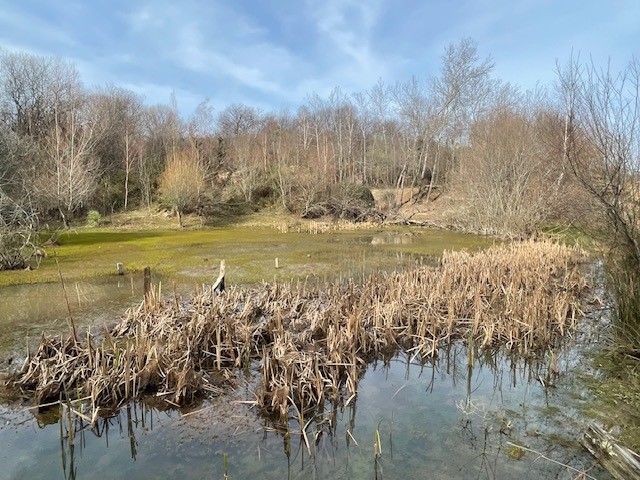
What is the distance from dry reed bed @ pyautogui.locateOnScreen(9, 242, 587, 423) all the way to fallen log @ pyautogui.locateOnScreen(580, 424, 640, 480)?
239 centimetres

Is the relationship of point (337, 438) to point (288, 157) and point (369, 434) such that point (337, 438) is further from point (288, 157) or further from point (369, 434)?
point (288, 157)

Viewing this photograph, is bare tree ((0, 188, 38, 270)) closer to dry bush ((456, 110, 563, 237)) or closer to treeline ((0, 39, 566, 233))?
treeline ((0, 39, 566, 233))

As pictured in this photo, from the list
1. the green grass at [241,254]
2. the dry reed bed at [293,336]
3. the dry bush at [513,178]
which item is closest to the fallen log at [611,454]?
the dry reed bed at [293,336]

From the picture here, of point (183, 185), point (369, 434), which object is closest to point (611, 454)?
point (369, 434)

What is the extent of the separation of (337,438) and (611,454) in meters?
2.46

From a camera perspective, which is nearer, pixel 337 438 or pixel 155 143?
pixel 337 438

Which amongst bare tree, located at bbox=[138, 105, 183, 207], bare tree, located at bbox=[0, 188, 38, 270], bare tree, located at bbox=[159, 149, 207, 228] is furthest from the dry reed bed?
bare tree, located at bbox=[138, 105, 183, 207]

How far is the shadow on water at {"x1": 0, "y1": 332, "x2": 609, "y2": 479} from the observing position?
398 cm

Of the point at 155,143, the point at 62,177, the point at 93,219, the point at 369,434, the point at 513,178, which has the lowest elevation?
the point at 369,434

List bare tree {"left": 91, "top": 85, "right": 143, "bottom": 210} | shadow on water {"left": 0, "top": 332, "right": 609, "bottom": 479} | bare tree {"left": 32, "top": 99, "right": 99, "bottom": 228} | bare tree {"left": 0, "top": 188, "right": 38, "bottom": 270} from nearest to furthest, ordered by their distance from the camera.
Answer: shadow on water {"left": 0, "top": 332, "right": 609, "bottom": 479} < bare tree {"left": 0, "top": 188, "right": 38, "bottom": 270} < bare tree {"left": 32, "top": 99, "right": 99, "bottom": 228} < bare tree {"left": 91, "top": 85, "right": 143, "bottom": 210}

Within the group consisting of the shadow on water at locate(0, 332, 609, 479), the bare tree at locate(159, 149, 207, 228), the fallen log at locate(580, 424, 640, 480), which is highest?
the bare tree at locate(159, 149, 207, 228)

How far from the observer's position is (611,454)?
3.83 metres

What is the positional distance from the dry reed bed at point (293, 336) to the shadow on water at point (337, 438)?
0.29m

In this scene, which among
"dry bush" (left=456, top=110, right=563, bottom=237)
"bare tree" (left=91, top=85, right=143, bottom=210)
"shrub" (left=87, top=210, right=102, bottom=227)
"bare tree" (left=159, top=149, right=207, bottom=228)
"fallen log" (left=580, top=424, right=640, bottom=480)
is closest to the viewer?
"fallen log" (left=580, top=424, right=640, bottom=480)
